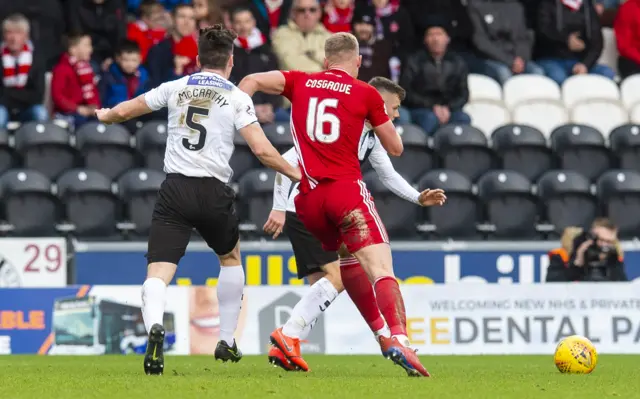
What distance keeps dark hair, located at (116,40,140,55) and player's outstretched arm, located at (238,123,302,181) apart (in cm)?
824

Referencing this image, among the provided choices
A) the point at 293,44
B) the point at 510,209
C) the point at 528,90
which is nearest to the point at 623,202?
the point at 510,209

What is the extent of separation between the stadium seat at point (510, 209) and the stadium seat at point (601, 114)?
2.83m

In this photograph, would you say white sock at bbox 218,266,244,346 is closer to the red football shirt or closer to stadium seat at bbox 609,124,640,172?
the red football shirt

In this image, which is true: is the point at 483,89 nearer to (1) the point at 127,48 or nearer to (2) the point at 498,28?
(2) the point at 498,28

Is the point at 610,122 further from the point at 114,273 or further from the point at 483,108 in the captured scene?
the point at 114,273

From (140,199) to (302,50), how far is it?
3432mm

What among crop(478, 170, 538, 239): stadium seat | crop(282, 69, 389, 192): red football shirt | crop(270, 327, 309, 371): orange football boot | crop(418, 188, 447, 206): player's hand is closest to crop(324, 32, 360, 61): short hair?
crop(282, 69, 389, 192): red football shirt

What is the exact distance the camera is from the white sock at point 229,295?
953 cm

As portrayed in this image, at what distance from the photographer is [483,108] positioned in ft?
58.3

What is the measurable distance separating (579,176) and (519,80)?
270 cm

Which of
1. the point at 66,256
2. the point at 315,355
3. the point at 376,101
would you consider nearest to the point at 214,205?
the point at 376,101

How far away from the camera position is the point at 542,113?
58.4ft

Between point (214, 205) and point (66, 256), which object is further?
point (66, 256)

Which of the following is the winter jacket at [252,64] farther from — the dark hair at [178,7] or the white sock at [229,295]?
the white sock at [229,295]
